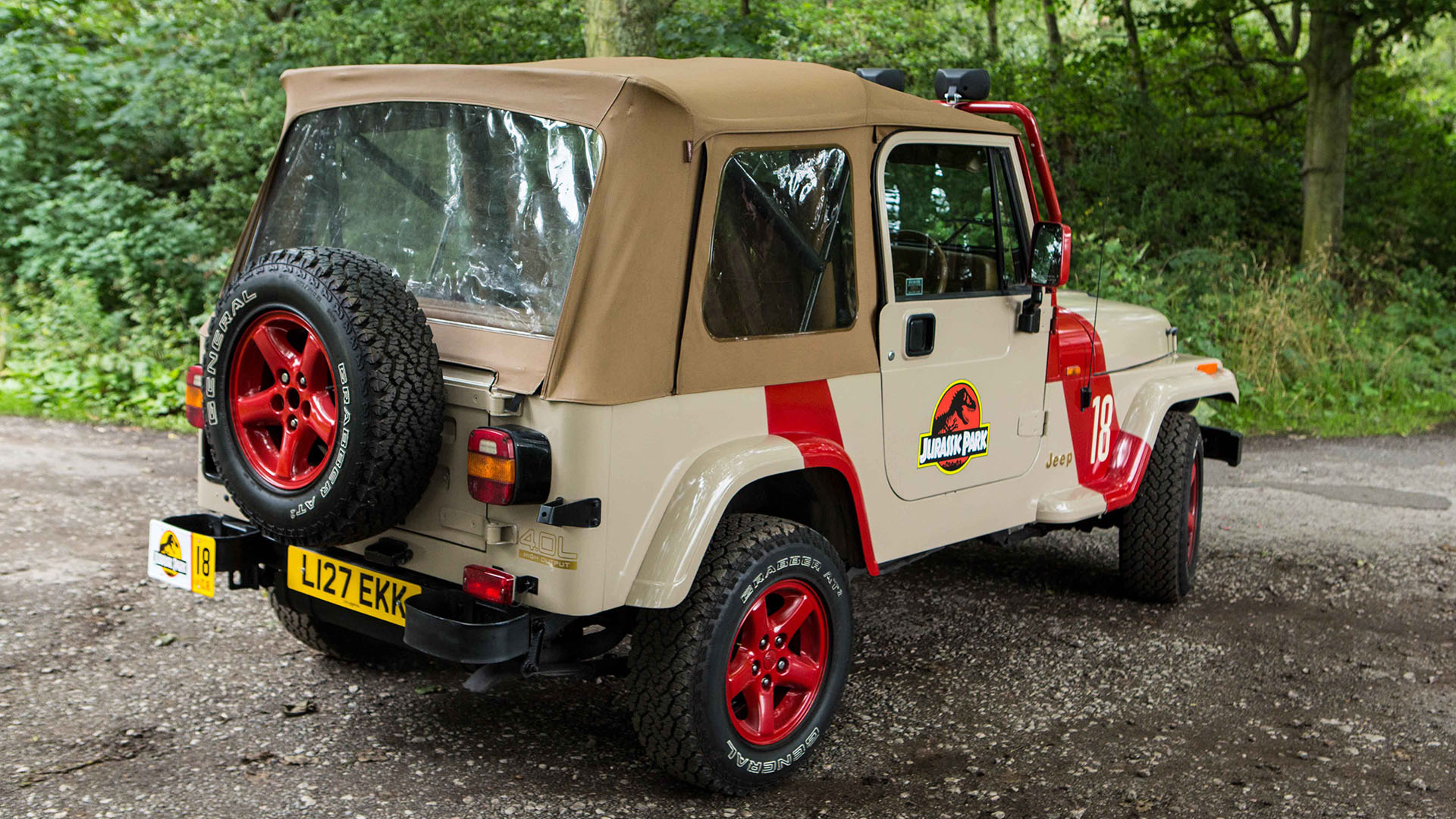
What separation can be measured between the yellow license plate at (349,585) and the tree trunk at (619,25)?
16.2ft

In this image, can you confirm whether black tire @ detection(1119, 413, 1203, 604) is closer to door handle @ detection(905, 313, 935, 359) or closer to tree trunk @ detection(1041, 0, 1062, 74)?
door handle @ detection(905, 313, 935, 359)

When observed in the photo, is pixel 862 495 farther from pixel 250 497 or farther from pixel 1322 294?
pixel 1322 294

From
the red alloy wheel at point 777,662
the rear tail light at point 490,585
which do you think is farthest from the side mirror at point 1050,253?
the rear tail light at point 490,585

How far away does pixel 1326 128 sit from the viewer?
12.2 m

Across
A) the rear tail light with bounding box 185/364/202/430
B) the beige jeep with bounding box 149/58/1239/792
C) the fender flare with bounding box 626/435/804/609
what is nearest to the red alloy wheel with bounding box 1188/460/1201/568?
the beige jeep with bounding box 149/58/1239/792

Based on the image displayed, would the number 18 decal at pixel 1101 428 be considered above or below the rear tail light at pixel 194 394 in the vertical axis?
below

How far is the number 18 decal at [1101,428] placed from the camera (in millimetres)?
4883

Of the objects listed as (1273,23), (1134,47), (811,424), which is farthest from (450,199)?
(1134,47)

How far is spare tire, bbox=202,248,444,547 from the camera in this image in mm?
2936

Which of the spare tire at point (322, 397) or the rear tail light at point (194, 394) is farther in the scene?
the rear tail light at point (194, 394)

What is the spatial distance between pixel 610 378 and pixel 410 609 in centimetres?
79

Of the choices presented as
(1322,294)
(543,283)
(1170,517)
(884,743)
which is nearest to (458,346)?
(543,283)

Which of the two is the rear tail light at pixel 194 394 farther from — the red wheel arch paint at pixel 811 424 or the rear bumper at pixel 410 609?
the red wheel arch paint at pixel 811 424

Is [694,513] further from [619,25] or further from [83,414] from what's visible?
[83,414]
